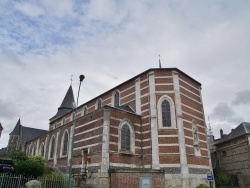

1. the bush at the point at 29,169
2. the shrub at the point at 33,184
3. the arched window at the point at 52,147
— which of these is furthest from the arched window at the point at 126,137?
the arched window at the point at 52,147

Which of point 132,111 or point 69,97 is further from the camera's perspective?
point 69,97

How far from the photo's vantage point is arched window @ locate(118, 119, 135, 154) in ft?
63.5

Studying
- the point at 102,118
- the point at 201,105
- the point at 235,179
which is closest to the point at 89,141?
the point at 102,118

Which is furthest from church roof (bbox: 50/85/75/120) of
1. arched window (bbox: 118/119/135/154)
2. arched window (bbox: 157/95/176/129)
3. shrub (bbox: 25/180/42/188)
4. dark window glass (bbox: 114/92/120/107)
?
shrub (bbox: 25/180/42/188)

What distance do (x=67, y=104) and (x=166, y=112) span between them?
99.0ft

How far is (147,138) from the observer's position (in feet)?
67.0

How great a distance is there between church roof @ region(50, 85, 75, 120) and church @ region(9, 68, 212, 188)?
68.9 feet

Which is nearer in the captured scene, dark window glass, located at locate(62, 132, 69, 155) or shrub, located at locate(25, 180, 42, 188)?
shrub, located at locate(25, 180, 42, 188)

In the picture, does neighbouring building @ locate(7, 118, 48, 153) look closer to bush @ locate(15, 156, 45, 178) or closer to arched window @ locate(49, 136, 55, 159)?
arched window @ locate(49, 136, 55, 159)

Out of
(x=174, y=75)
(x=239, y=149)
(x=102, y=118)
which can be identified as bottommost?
(x=239, y=149)

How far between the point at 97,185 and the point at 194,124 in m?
11.0

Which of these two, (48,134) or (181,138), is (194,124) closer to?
(181,138)

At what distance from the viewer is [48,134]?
29.1 metres

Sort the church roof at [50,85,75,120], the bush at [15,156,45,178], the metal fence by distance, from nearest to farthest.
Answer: the metal fence
the bush at [15,156,45,178]
the church roof at [50,85,75,120]
